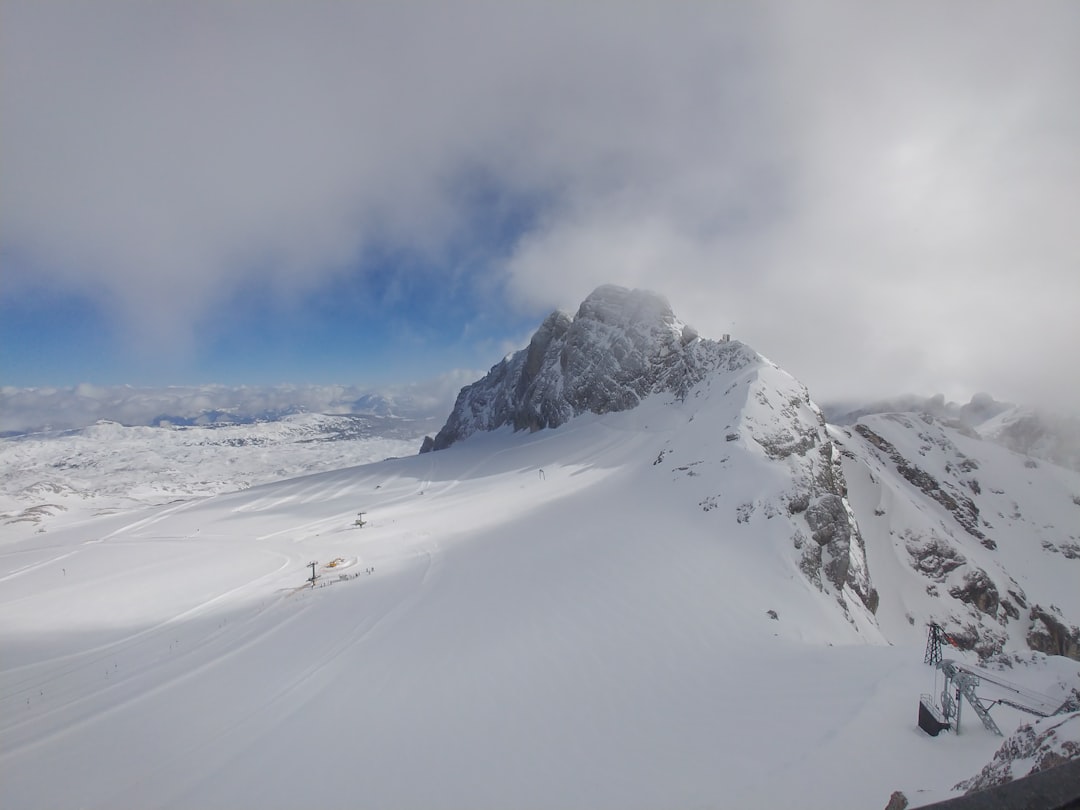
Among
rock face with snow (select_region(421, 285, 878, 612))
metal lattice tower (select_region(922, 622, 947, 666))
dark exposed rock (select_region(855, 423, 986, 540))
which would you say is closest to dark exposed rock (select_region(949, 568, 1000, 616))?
dark exposed rock (select_region(855, 423, 986, 540))

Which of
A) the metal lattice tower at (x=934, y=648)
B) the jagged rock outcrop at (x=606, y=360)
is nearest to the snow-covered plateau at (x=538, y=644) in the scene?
the metal lattice tower at (x=934, y=648)

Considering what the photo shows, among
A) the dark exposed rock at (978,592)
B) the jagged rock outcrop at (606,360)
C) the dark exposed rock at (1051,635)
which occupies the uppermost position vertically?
the jagged rock outcrop at (606,360)

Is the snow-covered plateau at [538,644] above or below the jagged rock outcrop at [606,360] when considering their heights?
below

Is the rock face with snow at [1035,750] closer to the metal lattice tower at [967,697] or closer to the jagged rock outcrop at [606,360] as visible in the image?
the metal lattice tower at [967,697]

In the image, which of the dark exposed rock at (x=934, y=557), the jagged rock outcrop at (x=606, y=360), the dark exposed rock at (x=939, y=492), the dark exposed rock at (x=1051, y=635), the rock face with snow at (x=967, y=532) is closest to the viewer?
the rock face with snow at (x=967, y=532)

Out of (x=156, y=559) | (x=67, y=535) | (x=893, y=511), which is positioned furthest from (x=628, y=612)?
(x=67, y=535)

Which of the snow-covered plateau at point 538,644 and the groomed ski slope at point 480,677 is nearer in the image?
the groomed ski slope at point 480,677

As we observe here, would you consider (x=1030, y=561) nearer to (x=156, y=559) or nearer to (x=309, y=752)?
(x=309, y=752)
